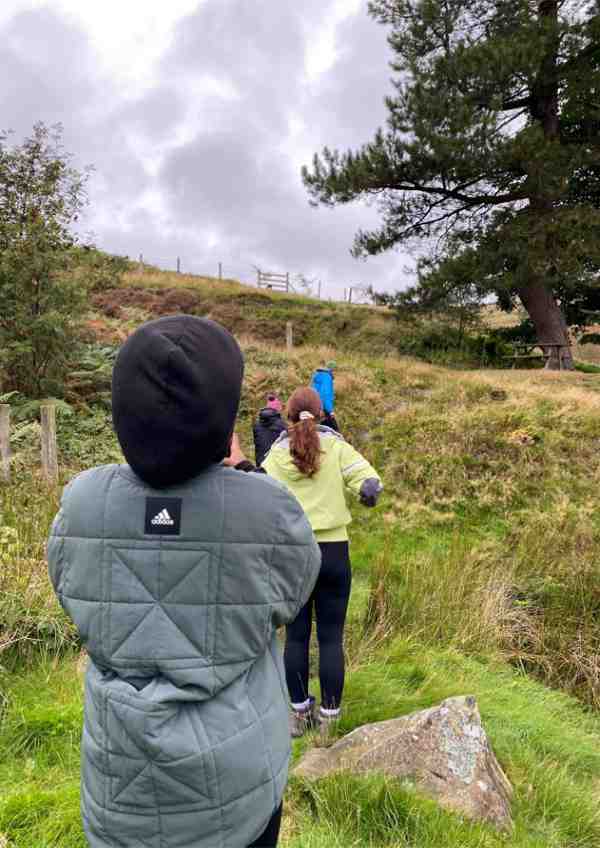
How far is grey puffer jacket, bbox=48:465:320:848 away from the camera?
4.20 ft

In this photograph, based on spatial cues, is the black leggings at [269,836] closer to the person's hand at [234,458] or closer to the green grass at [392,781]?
the green grass at [392,781]

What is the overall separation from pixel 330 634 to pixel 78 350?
392 inches

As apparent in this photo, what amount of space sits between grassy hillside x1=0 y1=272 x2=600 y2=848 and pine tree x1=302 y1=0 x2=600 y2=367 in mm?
5094

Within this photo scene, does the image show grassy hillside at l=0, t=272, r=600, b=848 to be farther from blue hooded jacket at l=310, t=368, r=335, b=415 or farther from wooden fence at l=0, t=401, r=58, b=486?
blue hooded jacket at l=310, t=368, r=335, b=415

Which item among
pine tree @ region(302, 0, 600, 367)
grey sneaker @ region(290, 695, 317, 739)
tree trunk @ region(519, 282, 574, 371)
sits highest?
pine tree @ region(302, 0, 600, 367)

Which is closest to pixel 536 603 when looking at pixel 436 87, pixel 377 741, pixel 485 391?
pixel 377 741

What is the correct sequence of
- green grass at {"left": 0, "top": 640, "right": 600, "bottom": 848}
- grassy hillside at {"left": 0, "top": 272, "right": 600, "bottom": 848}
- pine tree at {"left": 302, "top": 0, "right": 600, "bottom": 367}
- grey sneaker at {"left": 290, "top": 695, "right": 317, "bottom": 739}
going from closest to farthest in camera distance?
green grass at {"left": 0, "top": 640, "right": 600, "bottom": 848} < grassy hillside at {"left": 0, "top": 272, "right": 600, "bottom": 848} < grey sneaker at {"left": 290, "top": 695, "right": 317, "bottom": 739} < pine tree at {"left": 302, "top": 0, "right": 600, "bottom": 367}

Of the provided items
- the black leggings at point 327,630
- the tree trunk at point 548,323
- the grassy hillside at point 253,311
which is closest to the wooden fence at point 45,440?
the black leggings at point 327,630

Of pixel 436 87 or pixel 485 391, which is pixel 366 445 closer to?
pixel 485 391

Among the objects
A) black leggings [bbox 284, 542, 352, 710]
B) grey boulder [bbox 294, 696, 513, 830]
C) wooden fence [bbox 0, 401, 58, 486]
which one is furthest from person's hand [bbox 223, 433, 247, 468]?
wooden fence [bbox 0, 401, 58, 486]

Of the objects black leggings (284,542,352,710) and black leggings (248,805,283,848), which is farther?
black leggings (284,542,352,710)

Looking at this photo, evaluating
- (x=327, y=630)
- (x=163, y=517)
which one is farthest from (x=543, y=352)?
(x=163, y=517)

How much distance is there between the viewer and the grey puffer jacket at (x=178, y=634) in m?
1.28

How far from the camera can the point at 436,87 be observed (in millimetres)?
15719
